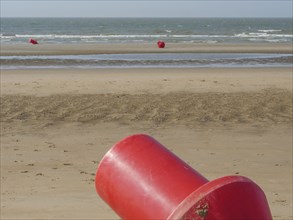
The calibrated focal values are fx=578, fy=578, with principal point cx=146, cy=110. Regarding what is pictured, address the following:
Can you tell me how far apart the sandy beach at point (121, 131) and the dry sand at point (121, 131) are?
0.5 inches

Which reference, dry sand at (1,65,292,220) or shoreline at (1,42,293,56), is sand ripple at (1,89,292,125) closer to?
dry sand at (1,65,292,220)

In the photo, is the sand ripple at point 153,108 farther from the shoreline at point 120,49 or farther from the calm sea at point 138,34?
the calm sea at point 138,34

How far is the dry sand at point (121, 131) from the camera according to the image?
6.32 meters

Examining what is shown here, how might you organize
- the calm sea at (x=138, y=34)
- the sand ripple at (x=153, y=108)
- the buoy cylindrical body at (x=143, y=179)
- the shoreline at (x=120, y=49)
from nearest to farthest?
the buoy cylindrical body at (x=143, y=179), the sand ripple at (x=153, y=108), the shoreline at (x=120, y=49), the calm sea at (x=138, y=34)

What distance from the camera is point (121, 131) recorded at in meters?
9.84

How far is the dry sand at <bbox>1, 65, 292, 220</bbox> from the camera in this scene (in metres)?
6.32

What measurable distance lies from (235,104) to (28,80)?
7125 mm

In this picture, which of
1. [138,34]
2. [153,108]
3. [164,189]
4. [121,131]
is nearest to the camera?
[164,189]

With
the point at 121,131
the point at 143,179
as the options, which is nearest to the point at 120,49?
the point at 121,131

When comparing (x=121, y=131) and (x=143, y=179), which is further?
(x=121, y=131)

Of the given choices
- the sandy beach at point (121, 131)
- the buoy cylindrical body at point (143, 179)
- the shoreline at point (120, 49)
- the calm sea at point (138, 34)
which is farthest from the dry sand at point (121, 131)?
the calm sea at point (138, 34)

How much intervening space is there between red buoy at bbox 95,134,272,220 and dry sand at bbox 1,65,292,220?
9.81 feet

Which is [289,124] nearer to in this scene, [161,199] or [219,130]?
[219,130]

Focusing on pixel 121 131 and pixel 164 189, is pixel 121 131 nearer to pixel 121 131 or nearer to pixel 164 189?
pixel 121 131
